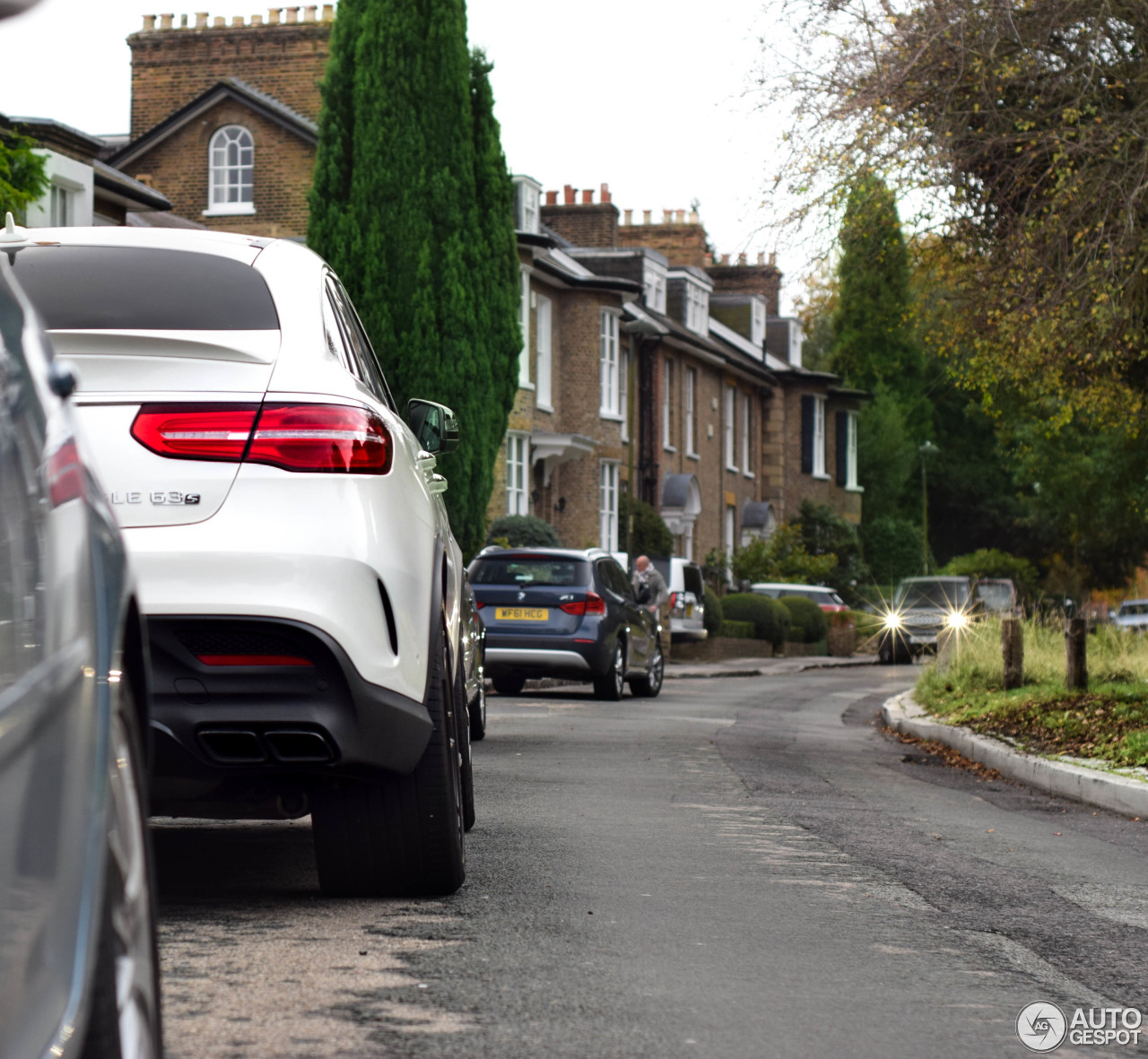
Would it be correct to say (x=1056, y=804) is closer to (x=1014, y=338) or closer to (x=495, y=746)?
(x=495, y=746)

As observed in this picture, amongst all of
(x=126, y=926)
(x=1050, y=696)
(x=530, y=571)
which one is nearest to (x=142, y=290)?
(x=126, y=926)

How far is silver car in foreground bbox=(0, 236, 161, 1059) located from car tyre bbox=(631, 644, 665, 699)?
18543 mm

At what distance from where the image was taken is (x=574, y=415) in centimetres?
4050

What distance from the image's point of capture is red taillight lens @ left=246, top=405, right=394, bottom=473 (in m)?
4.30

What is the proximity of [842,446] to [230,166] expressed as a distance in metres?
33.5

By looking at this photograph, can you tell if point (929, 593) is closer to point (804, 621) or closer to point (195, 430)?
point (804, 621)

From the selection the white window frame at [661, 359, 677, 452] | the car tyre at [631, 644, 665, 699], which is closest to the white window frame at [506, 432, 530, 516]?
the white window frame at [661, 359, 677, 452]

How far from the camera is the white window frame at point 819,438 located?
60500mm

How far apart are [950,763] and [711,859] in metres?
6.82

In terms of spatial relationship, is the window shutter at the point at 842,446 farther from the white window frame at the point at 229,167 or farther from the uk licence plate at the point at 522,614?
the uk licence plate at the point at 522,614

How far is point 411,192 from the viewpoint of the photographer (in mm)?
27250

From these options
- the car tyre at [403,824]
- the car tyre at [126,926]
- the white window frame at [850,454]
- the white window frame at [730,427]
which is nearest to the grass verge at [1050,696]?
the car tyre at [403,824]

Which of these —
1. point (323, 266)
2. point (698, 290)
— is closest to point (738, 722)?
point (323, 266)

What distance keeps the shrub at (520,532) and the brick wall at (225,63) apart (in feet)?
37.2
